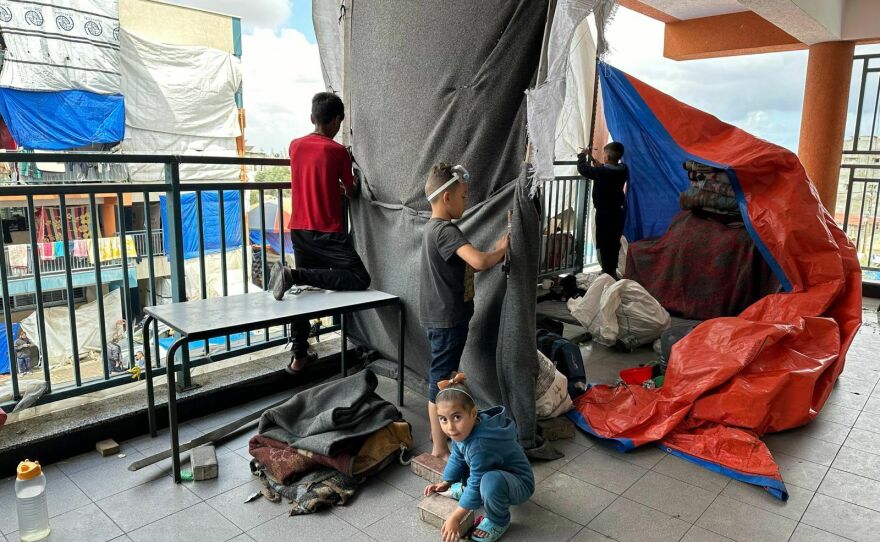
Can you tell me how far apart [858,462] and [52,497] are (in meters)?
3.65

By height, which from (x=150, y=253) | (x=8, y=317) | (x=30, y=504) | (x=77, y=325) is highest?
(x=150, y=253)

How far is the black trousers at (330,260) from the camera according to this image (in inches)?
127

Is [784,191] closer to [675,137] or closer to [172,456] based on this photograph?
[675,137]

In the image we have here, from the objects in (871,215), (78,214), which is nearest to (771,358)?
(871,215)

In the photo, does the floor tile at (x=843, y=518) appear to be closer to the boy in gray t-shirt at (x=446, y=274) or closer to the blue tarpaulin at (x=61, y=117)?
the boy in gray t-shirt at (x=446, y=274)

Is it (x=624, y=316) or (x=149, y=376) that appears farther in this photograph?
(x=624, y=316)

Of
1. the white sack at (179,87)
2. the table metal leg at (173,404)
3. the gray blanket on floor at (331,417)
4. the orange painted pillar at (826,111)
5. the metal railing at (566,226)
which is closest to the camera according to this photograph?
the table metal leg at (173,404)

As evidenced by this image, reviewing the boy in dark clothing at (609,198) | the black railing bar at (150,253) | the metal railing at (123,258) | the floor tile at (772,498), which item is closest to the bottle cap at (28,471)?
the metal railing at (123,258)

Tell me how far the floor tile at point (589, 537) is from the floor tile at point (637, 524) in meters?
0.02

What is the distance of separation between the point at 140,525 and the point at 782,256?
395 centimetres

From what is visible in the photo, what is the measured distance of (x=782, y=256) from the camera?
374cm

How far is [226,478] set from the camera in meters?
2.46

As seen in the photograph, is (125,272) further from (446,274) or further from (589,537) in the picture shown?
(589,537)

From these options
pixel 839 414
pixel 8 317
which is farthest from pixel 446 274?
pixel 839 414
